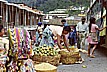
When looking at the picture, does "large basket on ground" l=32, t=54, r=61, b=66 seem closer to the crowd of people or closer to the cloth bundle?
the crowd of people

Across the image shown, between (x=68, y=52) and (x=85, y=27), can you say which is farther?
(x=85, y=27)

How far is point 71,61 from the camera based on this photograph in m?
10.5

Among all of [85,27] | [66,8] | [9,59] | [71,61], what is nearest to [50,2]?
[66,8]

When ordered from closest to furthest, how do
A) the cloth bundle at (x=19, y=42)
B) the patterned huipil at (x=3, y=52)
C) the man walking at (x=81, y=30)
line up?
the cloth bundle at (x=19, y=42) → the patterned huipil at (x=3, y=52) → the man walking at (x=81, y=30)

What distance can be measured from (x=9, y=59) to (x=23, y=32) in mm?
571

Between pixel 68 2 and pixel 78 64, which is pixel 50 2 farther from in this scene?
pixel 78 64

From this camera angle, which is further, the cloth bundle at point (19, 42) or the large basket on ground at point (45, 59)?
the large basket on ground at point (45, 59)

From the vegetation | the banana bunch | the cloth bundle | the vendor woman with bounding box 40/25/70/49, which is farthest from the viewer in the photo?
the vegetation

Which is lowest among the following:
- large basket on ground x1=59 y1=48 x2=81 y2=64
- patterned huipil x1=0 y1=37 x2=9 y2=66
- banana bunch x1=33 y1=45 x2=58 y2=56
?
large basket on ground x1=59 y1=48 x2=81 y2=64

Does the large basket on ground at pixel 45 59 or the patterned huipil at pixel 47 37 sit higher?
the patterned huipil at pixel 47 37

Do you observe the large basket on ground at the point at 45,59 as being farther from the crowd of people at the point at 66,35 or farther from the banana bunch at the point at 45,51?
the crowd of people at the point at 66,35

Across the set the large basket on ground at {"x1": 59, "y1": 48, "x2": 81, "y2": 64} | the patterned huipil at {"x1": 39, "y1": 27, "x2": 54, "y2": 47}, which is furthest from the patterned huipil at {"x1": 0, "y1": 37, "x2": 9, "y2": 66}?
the large basket on ground at {"x1": 59, "y1": 48, "x2": 81, "y2": 64}

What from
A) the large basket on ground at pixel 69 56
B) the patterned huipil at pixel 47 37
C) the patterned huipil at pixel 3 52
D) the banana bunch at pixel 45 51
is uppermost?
the patterned huipil at pixel 3 52

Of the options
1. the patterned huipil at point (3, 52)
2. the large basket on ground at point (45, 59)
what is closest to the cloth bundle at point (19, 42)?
the patterned huipil at point (3, 52)
